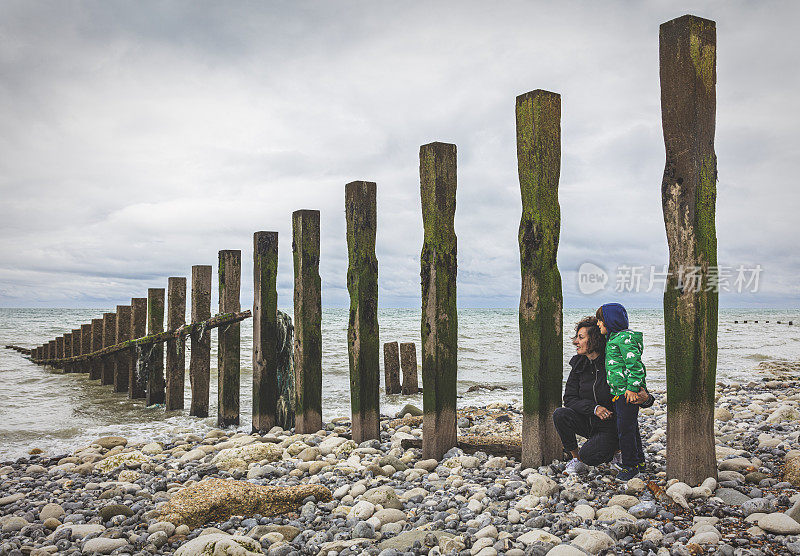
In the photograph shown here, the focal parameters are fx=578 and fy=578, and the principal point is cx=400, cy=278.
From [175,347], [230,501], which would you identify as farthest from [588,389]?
[175,347]

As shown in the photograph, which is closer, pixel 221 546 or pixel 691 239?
pixel 221 546

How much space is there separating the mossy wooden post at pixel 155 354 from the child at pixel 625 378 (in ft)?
27.7

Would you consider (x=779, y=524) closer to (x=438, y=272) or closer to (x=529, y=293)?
(x=529, y=293)

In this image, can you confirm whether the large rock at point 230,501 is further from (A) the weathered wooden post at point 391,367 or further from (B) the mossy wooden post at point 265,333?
(A) the weathered wooden post at point 391,367

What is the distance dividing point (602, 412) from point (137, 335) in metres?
9.73

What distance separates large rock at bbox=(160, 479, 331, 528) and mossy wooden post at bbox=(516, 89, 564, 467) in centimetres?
196

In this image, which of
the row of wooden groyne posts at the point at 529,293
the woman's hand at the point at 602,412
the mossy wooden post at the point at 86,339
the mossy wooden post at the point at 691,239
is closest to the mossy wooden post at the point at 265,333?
the row of wooden groyne posts at the point at 529,293

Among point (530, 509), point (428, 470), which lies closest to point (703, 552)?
point (530, 509)

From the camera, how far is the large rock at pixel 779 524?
3482 mm

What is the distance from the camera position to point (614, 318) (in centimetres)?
470

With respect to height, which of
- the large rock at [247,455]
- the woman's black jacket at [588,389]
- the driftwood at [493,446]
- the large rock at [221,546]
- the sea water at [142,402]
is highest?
the woman's black jacket at [588,389]

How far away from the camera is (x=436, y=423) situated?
5.61 m

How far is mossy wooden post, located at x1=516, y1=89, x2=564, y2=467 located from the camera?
15.9 feet

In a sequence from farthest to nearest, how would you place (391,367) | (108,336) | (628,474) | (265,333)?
(108,336) < (391,367) < (265,333) < (628,474)
